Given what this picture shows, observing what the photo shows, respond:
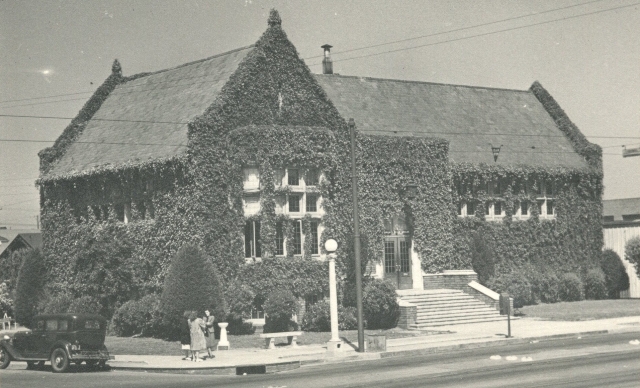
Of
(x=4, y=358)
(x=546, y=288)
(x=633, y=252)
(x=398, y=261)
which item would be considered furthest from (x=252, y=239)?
(x=633, y=252)

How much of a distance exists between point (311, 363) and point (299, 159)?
40.5ft

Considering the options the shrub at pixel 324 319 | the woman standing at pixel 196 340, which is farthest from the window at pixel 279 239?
the woman standing at pixel 196 340

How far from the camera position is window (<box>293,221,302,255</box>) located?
38956mm

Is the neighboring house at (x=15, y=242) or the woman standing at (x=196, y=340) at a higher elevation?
the neighboring house at (x=15, y=242)

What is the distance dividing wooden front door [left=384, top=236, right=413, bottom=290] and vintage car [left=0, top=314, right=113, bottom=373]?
54.5ft

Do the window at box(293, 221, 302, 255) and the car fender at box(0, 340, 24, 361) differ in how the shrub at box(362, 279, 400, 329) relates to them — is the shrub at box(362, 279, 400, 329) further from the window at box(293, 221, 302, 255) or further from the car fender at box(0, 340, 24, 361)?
the car fender at box(0, 340, 24, 361)

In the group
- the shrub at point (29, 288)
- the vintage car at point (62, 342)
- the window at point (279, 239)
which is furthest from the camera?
the shrub at point (29, 288)

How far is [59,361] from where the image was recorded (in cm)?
2770

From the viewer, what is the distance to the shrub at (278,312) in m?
35.2

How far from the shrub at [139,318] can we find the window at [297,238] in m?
5.74

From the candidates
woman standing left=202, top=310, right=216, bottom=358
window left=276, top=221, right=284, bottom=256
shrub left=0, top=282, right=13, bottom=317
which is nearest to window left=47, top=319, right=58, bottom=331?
woman standing left=202, top=310, right=216, bottom=358

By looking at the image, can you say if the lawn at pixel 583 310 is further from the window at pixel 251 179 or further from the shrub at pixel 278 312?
the window at pixel 251 179

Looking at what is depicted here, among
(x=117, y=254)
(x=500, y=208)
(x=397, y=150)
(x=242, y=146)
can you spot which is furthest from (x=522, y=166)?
(x=117, y=254)

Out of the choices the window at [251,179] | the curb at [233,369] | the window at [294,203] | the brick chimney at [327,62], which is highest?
the brick chimney at [327,62]
